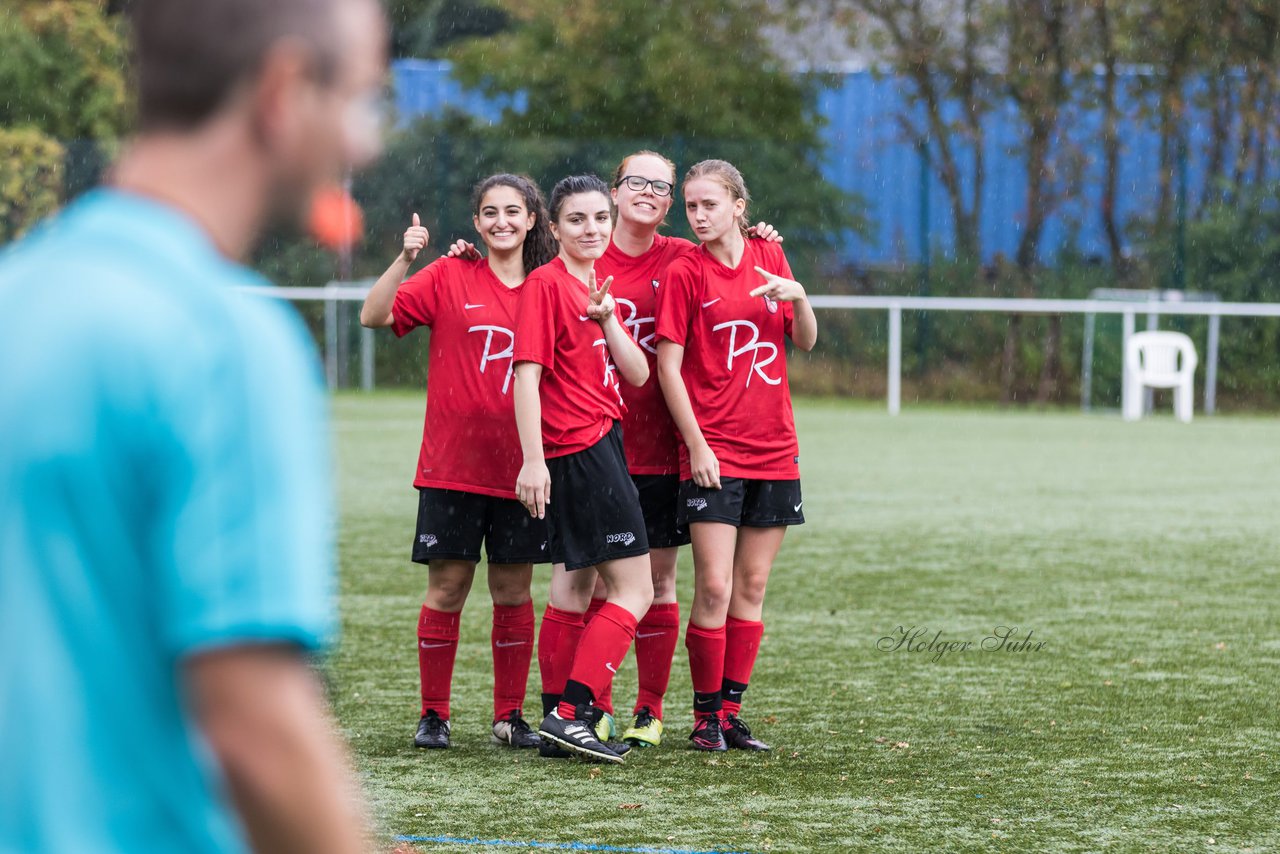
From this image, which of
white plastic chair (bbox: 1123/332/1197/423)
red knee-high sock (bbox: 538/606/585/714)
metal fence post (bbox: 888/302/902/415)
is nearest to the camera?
red knee-high sock (bbox: 538/606/585/714)

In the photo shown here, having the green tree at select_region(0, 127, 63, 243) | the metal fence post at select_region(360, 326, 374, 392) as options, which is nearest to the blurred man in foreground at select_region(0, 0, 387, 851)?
the metal fence post at select_region(360, 326, 374, 392)

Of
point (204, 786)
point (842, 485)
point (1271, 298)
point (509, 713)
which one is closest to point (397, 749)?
point (509, 713)

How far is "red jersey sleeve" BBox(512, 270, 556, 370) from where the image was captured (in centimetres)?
451

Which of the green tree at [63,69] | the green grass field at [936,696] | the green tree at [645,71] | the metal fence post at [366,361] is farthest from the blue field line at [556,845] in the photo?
the green tree at [63,69]

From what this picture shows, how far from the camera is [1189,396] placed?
18422 millimetres

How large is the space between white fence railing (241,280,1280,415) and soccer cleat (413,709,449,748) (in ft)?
46.4

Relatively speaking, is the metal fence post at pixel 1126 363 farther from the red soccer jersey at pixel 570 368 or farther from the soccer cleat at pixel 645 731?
the red soccer jersey at pixel 570 368

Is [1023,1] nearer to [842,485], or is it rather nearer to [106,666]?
[842,485]

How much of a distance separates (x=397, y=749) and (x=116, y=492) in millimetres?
3799

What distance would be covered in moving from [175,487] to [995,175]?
21710mm

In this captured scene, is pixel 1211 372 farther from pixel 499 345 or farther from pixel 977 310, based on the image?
pixel 499 345

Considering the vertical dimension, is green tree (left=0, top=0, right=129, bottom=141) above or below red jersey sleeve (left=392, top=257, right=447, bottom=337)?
above

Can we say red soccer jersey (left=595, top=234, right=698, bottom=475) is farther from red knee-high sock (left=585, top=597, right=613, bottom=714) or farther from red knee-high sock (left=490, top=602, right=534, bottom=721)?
red knee-high sock (left=490, top=602, right=534, bottom=721)

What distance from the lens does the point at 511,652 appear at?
16.1ft
